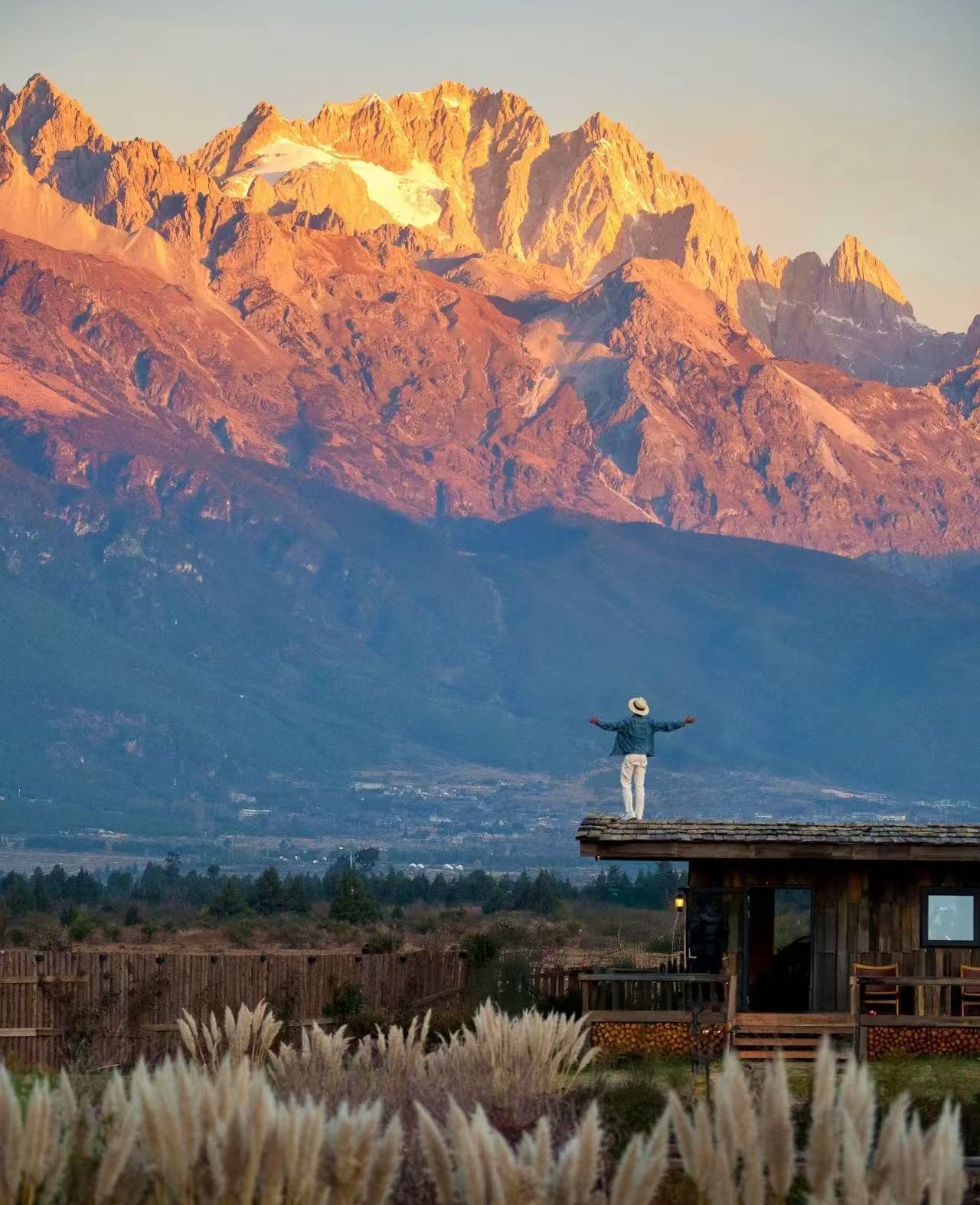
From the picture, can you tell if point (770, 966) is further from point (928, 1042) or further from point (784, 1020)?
point (784, 1020)

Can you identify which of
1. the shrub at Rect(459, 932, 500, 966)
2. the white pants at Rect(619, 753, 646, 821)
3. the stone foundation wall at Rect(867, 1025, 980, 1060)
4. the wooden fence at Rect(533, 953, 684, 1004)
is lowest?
the stone foundation wall at Rect(867, 1025, 980, 1060)

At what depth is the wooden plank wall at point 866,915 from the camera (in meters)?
24.4

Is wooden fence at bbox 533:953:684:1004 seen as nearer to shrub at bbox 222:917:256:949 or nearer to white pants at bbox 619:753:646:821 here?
white pants at bbox 619:753:646:821

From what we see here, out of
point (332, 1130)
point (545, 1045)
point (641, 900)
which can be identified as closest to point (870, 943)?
point (545, 1045)

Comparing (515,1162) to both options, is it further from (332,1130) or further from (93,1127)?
(93,1127)

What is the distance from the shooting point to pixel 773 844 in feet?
78.1

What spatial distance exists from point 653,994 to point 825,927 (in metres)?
1.93

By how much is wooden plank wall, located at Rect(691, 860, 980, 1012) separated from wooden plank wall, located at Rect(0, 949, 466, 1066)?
Result: 4252 mm

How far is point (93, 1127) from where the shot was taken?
12117mm

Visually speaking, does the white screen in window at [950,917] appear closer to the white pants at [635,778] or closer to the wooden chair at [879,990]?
the wooden chair at [879,990]

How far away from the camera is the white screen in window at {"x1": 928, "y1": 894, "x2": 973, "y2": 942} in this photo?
24531 millimetres

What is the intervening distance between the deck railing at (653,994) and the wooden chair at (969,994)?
241 centimetres

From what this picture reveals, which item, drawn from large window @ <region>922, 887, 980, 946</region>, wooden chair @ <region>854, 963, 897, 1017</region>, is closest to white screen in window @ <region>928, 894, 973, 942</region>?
large window @ <region>922, 887, 980, 946</region>

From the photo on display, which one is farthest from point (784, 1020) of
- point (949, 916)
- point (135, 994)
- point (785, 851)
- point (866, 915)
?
point (135, 994)
